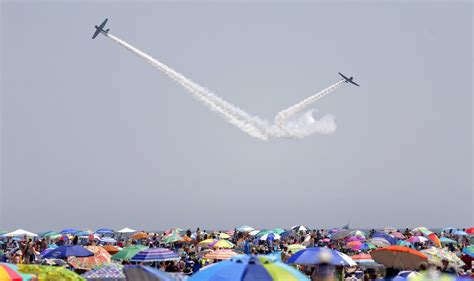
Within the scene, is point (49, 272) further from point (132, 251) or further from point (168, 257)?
point (132, 251)

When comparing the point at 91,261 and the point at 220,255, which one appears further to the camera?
the point at 220,255

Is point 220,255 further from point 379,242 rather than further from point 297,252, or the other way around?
point 379,242

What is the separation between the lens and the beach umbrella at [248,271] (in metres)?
9.37

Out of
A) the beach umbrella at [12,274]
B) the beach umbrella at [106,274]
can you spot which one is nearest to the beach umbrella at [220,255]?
the beach umbrella at [106,274]

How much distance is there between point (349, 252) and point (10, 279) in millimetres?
24711

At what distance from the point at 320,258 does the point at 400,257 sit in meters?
2.62

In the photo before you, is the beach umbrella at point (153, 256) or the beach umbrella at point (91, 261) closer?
the beach umbrella at point (91, 261)

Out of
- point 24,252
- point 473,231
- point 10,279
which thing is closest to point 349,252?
point 24,252

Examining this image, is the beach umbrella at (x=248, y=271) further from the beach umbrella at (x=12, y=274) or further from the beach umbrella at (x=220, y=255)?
the beach umbrella at (x=220, y=255)

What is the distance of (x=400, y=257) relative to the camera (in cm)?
1775

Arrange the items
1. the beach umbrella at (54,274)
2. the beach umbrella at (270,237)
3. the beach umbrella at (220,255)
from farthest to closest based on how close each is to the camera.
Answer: the beach umbrella at (270,237) < the beach umbrella at (220,255) < the beach umbrella at (54,274)

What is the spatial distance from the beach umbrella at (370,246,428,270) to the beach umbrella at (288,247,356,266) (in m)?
1.49

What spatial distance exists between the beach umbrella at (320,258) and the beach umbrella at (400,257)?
1.49 metres

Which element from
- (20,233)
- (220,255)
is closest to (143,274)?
(220,255)
